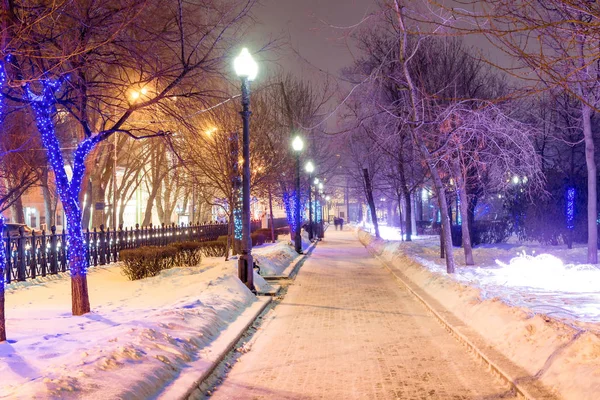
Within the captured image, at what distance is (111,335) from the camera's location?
822 cm

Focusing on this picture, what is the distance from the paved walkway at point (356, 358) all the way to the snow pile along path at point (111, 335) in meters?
0.84

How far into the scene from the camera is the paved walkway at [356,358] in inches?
262

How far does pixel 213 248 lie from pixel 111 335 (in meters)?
17.6

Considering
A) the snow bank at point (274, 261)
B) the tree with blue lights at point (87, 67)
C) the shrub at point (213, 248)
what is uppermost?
the tree with blue lights at point (87, 67)

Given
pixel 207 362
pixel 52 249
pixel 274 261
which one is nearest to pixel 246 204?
pixel 52 249

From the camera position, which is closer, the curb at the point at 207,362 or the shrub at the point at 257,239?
the curb at the point at 207,362

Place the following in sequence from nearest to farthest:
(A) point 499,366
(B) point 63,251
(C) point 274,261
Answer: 1. (A) point 499,366
2. (B) point 63,251
3. (C) point 274,261

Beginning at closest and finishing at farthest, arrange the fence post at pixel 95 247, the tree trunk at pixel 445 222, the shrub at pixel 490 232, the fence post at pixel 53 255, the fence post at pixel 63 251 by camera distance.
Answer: the tree trunk at pixel 445 222
the fence post at pixel 53 255
the fence post at pixel 63 251
the fence post at pixel 95 247
the shrub at pixel 490 232

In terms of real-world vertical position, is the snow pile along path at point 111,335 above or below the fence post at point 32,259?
below

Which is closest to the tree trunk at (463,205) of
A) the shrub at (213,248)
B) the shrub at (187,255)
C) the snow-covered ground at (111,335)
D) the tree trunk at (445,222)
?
the tree trunk at (445,222)

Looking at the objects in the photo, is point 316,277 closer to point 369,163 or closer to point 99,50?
point 99,50

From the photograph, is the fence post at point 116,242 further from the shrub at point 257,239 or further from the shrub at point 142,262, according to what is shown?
the shrub at point 257,239

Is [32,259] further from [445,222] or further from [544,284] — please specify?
[544,284]

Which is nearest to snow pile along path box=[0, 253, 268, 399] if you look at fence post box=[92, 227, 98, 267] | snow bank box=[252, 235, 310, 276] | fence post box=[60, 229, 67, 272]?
fence post box=[60, 229, 67, 272]
